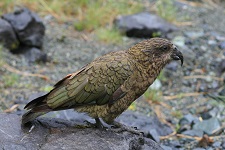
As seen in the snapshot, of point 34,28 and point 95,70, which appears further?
point 34,28

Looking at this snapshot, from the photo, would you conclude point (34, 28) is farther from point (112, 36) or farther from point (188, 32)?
point (188, 32)

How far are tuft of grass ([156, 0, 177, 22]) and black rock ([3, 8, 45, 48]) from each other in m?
2.58

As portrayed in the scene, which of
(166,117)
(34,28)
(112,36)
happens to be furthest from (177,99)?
(34,28)

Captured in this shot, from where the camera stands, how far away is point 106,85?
14.5 ft

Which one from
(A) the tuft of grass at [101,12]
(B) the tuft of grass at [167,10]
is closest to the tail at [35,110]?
(A) the tuft of grass at [101,12]

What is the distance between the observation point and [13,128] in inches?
170

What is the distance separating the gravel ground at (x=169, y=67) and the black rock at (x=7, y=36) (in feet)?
0.42

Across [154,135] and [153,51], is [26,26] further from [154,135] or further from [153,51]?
[153,51]

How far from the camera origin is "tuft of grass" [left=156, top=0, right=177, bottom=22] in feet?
30.4

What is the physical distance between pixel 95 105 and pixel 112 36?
412cm

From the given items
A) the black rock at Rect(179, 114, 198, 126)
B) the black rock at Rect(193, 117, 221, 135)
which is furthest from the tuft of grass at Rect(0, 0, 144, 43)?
the black rock at Rect(193, 117, 221, 135)

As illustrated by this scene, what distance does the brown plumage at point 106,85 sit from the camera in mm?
4375

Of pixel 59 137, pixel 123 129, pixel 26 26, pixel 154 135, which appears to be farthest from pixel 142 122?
pixel 26 26

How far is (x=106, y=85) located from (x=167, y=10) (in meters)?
5.26
